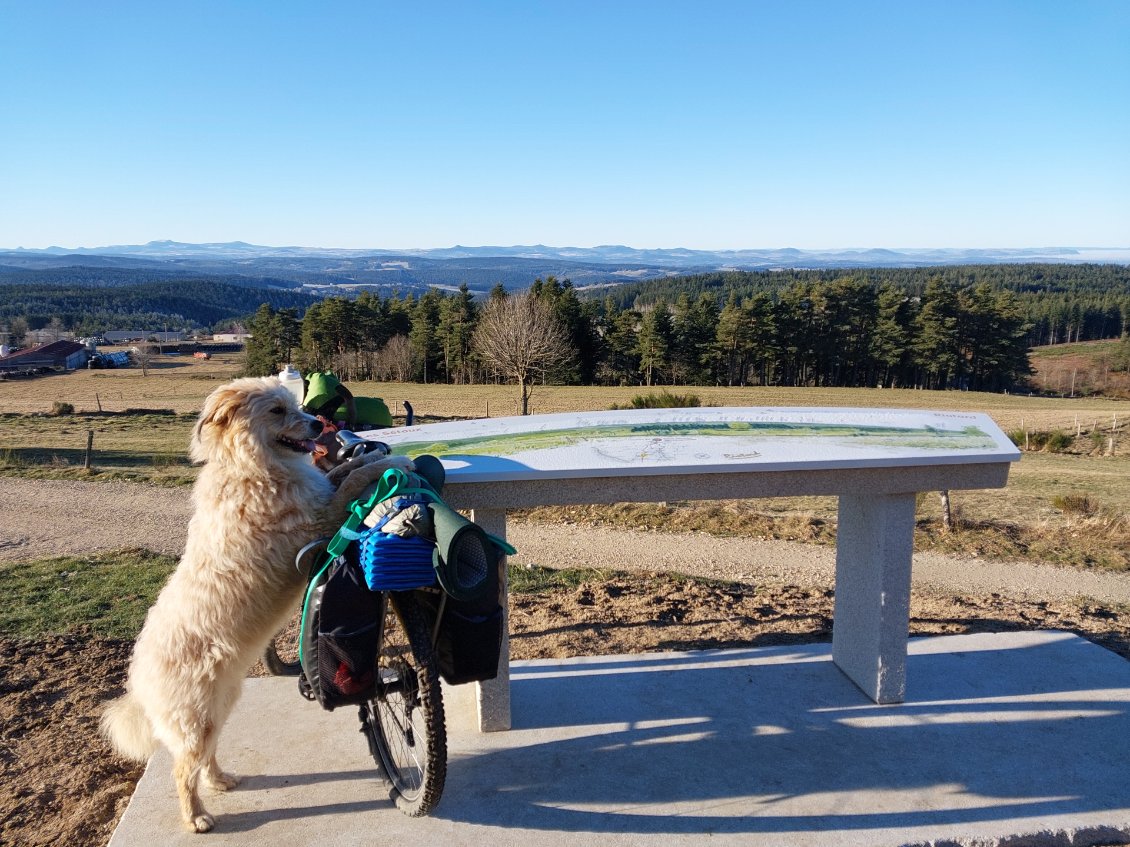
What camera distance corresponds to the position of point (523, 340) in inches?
1351

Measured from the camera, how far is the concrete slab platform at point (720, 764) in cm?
368

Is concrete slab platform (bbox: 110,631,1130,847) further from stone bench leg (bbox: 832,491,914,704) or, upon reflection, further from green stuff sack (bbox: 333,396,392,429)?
green stuff sack (bbox: 333,396,392,429)

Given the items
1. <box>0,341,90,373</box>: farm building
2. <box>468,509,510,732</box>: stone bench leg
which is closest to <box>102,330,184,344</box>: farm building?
<box>0,341,90,373</box>: farm building

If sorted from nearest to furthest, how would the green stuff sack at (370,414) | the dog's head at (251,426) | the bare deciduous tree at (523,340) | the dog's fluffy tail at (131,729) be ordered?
the dog's head at (251,426) < the dog's fluffy tail at (131,729) < the green stuff sack at (370,414) < the bare deciduous tree at (523,340)

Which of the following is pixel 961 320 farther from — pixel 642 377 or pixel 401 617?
pixel 401 617

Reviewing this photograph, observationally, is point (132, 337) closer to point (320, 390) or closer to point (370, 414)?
point (370, 414)

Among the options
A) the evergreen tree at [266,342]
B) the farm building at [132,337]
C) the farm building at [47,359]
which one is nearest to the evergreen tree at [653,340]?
the evergreen tree at [266,342]

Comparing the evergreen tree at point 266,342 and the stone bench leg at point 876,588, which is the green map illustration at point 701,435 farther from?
the evergreen tree at point 266,342

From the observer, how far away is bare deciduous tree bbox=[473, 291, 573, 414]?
34500 mm

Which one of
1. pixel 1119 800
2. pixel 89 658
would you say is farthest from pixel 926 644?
pixel 89 658

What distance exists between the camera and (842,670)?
526 cm

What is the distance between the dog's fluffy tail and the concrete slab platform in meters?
0.27

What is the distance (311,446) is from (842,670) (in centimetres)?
361

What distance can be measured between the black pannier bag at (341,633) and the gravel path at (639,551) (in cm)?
→ 619
